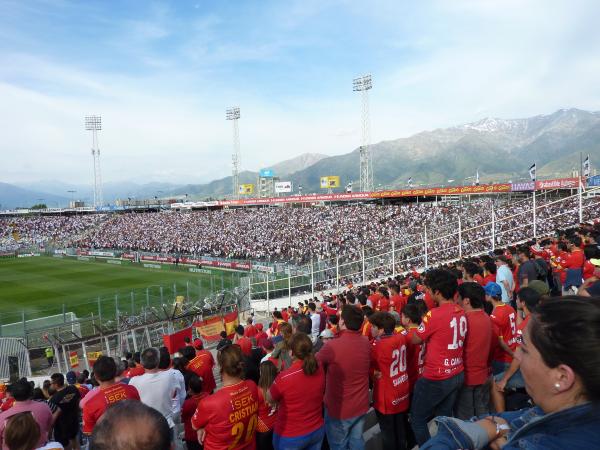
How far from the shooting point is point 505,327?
4859 mm

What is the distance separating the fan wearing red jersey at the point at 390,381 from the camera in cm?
434

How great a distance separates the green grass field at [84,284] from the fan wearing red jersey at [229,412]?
16150mm

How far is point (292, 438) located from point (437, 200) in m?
45.4

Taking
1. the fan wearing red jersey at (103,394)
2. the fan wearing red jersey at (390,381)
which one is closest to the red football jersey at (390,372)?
the fan wearing red jersey at (390,381)

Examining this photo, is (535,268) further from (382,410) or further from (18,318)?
(18,318)

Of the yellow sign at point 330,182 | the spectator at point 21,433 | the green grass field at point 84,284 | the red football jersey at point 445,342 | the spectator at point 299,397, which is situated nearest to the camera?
the spectator at point 21,433

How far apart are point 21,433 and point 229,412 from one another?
5.18 ft

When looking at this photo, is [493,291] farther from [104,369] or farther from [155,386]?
[104,369]

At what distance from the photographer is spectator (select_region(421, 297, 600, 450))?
1430 mm

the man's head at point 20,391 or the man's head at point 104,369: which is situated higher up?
the man's head at point 104,369

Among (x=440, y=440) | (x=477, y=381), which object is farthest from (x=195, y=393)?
(x=440, y=440)

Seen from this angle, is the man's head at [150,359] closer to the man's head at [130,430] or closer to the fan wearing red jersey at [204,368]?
the fan wearing red jersey at [204,368]

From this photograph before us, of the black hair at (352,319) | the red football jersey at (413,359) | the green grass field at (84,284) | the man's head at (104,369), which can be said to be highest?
the black hair at (352,319)

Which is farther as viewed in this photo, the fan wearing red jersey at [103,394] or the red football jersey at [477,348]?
the red football jersey at [477,348]
